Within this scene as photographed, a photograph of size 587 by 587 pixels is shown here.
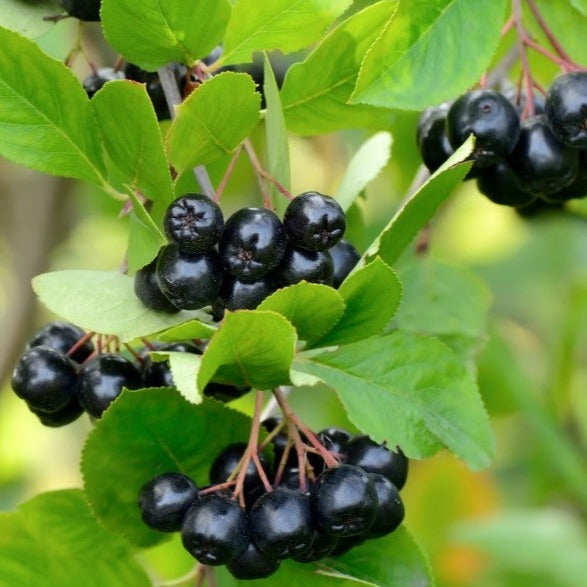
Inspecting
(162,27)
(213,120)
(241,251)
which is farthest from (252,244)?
(162,27)

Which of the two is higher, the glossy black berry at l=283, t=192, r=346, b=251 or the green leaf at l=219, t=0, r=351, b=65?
the green leaf at l=219, t=0, r=351, b=65

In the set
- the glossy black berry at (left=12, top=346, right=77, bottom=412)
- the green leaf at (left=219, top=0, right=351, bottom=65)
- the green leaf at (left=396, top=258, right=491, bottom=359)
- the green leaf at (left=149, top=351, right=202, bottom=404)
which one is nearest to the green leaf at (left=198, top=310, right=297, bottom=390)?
the green leaf at (left=149, top=351, right=202, bottom=404)

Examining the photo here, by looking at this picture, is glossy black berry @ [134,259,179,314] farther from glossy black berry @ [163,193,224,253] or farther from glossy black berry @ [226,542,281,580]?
glossy black berry @ [226,542,281,580]

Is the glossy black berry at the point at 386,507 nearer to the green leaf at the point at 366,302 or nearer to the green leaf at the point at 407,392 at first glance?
the green leaf at the point at 407,392

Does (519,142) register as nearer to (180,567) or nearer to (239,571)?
(239,571)

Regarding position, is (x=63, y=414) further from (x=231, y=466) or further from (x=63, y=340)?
(x=231, y=466)

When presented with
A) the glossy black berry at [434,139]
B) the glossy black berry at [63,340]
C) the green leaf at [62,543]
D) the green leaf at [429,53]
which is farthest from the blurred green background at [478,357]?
the glossy black berry at [63,340]

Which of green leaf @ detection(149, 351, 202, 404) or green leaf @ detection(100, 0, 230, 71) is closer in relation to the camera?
green leaf @ detection(149, 351, 202, 404)

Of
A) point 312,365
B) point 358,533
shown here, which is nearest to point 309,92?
point 312,365
